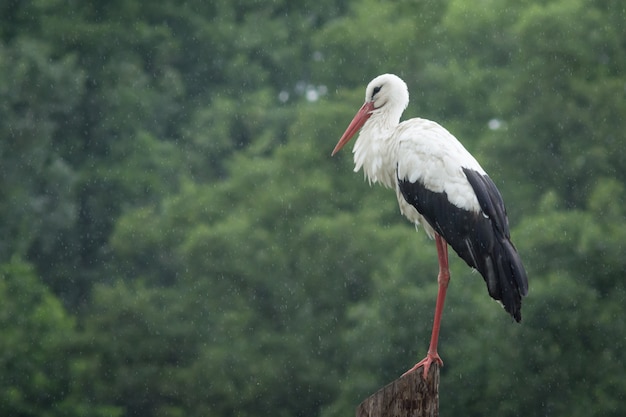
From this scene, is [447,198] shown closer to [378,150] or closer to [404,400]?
[378,150]

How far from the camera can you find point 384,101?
Answer: 8.02 m

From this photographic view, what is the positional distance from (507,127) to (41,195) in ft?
30.2

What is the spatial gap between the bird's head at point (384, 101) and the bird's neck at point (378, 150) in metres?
0.05

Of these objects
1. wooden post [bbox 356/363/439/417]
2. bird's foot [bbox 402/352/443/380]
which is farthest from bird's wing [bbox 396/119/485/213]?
wooden post [bbox 356/363/439/417]

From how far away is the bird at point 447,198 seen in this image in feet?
22.3

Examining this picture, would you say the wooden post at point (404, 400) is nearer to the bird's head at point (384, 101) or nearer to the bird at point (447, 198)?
the bird at point (447, 198)

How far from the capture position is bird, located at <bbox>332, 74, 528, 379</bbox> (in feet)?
22.3

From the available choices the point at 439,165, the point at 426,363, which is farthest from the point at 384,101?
the point at 426,363

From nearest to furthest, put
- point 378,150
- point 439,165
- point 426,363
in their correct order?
point 426,363
point 439,165
point 378,150

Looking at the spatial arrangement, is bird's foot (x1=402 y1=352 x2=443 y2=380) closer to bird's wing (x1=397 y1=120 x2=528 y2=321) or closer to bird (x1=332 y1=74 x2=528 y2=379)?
bird (x1=332 y1=74 x2=528 y2=379)

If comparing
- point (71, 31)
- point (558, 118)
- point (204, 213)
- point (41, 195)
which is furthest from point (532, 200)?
point (71, 31)

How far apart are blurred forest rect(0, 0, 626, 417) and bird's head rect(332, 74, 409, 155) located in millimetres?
9021

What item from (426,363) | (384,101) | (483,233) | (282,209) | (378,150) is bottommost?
(426,363)

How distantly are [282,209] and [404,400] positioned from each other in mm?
16316
